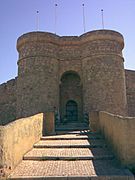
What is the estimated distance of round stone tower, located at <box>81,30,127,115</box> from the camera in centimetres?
1539

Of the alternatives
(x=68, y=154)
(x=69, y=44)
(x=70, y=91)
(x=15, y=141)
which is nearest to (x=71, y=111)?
(x=70, y=91)

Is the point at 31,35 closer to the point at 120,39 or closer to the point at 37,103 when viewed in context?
the point at 37,103

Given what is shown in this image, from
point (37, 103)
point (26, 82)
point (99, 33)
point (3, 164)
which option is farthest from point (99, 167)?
point (99, 33)

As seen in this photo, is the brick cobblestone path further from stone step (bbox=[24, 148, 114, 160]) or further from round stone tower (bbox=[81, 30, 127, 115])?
round stone tower (bbox=[81, 30, 127, 115])

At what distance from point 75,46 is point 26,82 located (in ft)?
15.3

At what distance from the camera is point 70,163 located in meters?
5.91

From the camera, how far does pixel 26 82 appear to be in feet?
52.1

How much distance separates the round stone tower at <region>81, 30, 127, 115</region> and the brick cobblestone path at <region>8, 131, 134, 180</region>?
764 cm

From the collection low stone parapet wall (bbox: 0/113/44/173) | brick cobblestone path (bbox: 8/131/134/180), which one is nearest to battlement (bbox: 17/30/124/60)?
low stone parapet wall (bbox: 0/113/44/173)

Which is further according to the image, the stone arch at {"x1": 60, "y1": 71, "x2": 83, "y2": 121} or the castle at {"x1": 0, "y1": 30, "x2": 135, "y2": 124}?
the stone arch at {"x1": 60, "y1": 71, "x2": 83, "y2": 121}

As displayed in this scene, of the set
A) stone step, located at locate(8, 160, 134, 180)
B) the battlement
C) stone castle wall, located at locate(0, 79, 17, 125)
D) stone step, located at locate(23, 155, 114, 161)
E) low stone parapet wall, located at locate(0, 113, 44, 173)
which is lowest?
stone step, located at locate(8, 160, 134, 180)

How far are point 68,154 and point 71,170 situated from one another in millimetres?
1295

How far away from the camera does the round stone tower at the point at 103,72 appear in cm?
1539

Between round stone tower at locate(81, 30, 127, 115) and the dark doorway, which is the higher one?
round stone tower at locate(81, 30, 127, 115)
